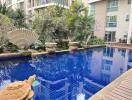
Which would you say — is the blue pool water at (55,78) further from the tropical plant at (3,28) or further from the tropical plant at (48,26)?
the tropical plant at (48,26)

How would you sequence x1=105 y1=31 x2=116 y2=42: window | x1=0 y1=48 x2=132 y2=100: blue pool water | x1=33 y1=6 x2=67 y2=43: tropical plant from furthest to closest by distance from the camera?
1. x1=105 y1=31 x2=116 y2=42: window
2. x1=33 y1=6 x2=67 y2=43: tropical plant
3. x1=0 y1=48 x2=132 y2=100: blue pool water

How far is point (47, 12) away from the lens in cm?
1869

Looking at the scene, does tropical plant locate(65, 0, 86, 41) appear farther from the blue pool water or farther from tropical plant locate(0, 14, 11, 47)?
the blue pool water

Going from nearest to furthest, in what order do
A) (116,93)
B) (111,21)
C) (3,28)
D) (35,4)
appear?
1. (116,93)
2. (3,28)
3. (111,21)
4. (35,4)

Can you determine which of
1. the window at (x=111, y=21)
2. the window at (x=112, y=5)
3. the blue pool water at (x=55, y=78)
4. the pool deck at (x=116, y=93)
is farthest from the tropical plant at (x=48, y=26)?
the window at (x=112, y=5)

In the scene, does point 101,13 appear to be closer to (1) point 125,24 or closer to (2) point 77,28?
(1) point 125,24

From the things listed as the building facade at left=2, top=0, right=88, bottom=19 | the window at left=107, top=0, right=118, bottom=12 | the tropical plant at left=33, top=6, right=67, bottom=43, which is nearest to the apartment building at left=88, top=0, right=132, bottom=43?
the window at left=107, top=0, right=118, bottom=12

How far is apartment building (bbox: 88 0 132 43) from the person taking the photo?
28.2 meters

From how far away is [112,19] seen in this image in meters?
30.0

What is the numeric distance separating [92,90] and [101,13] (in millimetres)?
25829

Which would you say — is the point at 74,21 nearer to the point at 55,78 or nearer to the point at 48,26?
the point at 48,26

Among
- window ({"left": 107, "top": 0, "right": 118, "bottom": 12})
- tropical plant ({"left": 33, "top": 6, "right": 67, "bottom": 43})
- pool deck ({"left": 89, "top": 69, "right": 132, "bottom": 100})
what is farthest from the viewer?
window ({"left": 107, "top": 0, "right": 118, "bottom": 12})

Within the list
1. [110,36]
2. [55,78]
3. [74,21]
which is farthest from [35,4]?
[55,78]

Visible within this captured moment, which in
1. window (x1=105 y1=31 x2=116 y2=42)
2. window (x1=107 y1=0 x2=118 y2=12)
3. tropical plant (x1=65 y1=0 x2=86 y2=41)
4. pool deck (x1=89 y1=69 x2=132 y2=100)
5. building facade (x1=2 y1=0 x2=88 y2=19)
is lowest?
pool deck (x1=89 y1=69 x2=132 y2=100)
